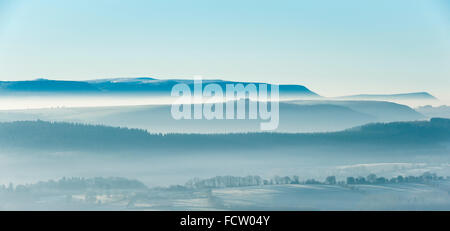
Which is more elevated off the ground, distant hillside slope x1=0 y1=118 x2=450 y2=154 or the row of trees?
distant hillside slope x1=0 y1=118 x2=450 y2=154

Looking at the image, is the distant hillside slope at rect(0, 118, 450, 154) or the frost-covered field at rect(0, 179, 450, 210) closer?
the frost-covered field at rect(0, 179, 450, 210)

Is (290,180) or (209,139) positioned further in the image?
(209,139)

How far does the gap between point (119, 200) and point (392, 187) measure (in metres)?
4.46

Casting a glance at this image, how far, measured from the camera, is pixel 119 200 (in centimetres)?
Result: 680

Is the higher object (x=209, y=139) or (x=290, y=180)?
(x=209, y=139)

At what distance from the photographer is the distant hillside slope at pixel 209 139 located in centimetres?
800

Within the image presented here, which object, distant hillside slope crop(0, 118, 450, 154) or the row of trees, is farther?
distant hillside slope crop(0, 118, 450, 154)

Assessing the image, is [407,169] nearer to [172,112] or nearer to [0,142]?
[172,112]

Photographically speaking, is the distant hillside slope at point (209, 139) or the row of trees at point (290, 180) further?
the distant hillside slope at point (209, 139)

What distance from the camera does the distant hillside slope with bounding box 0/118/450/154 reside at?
26.2 feet

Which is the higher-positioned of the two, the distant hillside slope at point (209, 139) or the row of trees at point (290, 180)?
the distant hillside slope at point (209, 139)

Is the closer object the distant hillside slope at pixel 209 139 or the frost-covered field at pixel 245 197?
the frost-covered field at pixel 245 197

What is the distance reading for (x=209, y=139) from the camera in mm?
7973

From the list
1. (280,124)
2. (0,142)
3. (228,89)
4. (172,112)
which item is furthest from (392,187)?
(0,142)
